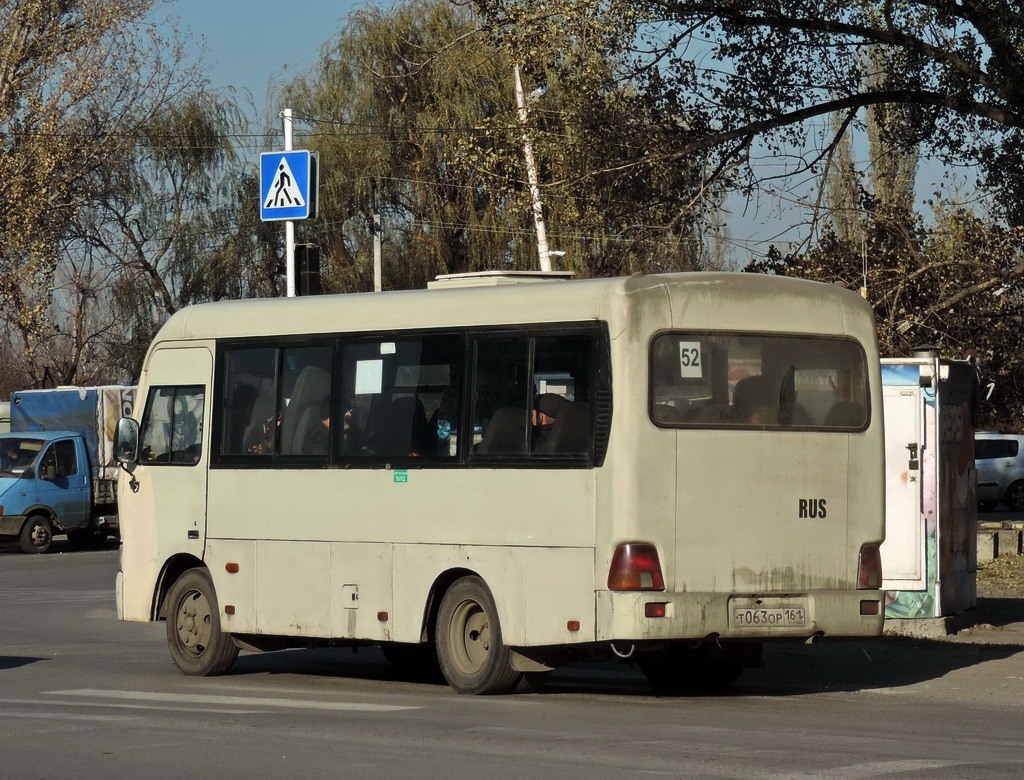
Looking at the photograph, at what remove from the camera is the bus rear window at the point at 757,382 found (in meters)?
11.4

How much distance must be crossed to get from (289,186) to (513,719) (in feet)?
40.7

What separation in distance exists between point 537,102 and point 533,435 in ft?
32.2

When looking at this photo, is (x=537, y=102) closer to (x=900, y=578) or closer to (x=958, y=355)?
(x=958, y=355)

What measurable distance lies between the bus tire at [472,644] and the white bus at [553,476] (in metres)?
0.02

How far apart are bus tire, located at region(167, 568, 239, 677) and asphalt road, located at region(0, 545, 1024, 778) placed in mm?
196

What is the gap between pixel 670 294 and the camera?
1143 cm

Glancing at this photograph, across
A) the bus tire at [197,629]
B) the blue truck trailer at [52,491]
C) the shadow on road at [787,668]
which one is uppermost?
the blue truck trailer at [52,491]

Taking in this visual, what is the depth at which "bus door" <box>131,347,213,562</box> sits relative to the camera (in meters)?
13.9

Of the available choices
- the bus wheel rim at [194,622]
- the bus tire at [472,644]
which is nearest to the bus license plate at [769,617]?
the bus tire at [472,644]

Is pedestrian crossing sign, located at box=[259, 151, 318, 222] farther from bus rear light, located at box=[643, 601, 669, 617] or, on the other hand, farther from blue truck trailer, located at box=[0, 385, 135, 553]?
bus rear light, located at box=[643, 601, 669, 617]

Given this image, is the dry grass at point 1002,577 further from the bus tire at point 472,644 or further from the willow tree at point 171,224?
the willow tree at point 171,224

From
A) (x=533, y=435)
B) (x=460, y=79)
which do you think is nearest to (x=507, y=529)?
(x=533, y=435)

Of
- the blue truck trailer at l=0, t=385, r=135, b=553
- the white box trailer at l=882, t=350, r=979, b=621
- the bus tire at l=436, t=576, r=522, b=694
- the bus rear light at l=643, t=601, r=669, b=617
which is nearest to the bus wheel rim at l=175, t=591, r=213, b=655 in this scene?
the bus tire at l=436, t=576, r=522, b=694

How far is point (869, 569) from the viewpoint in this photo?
1191 centimetres
